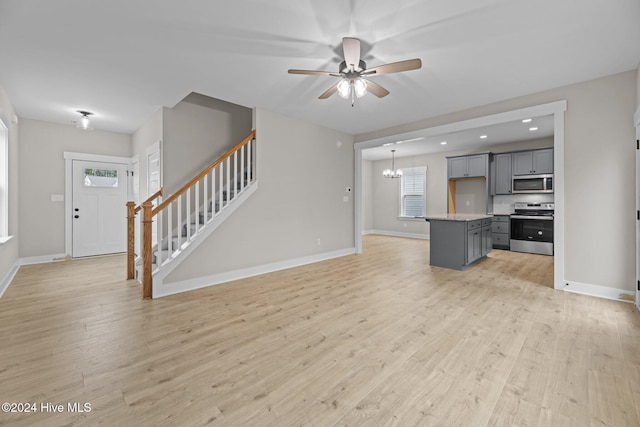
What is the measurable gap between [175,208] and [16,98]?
277cm

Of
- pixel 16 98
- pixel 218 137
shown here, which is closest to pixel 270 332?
pixel 218 137

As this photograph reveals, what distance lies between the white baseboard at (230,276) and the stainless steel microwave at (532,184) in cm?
483

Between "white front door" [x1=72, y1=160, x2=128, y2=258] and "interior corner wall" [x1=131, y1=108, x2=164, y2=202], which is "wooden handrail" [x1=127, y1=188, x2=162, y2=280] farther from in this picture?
"white front door" [x1=72, y1=160, x2=128, y2=258]

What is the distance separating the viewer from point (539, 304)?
10.6 ft

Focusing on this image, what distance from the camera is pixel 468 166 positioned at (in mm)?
7680

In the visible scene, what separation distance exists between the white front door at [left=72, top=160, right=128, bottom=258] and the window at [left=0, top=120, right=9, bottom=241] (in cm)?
198

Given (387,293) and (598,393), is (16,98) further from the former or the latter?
(598,393)

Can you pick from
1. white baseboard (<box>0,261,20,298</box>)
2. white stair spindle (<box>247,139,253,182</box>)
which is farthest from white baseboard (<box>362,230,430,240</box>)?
white baseboard (<box>0,261,20,298</box>)

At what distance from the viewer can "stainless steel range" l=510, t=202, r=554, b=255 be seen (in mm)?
6250

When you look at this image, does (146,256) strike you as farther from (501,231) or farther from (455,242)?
(501,231)

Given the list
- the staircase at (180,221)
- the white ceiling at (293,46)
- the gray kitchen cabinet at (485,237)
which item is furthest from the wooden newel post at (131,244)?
the gray kitchen cabinet at (485,237)

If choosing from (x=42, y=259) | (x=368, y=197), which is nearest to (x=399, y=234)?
(x=368, y=197)

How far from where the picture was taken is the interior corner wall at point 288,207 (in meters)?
4.26

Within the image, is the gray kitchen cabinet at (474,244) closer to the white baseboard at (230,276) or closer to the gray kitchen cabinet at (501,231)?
the gray kitchen cabinet at (501,231)
